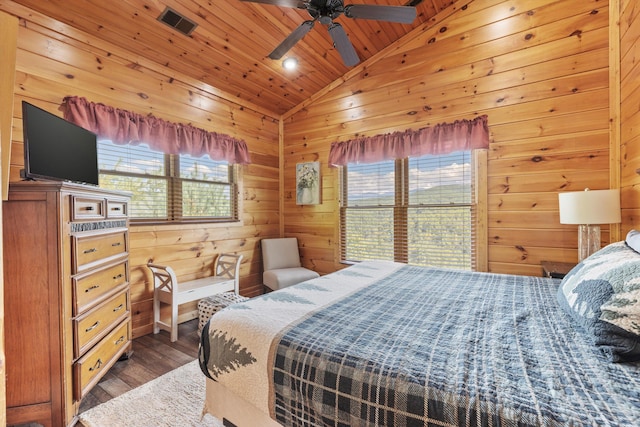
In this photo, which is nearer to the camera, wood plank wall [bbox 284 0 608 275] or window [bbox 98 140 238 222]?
wood plank wall [bbox 284 0 608 275]

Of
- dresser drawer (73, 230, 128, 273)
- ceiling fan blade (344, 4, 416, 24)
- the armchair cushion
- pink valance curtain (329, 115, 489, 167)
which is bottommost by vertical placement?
the armchair cushion

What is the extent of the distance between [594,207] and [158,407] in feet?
10.8

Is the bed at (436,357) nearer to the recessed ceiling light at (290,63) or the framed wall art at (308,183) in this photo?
the framed wall art at (308,183)

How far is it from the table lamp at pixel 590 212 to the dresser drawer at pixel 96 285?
3.42 meters

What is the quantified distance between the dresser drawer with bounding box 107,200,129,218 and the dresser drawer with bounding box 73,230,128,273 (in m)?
0.13

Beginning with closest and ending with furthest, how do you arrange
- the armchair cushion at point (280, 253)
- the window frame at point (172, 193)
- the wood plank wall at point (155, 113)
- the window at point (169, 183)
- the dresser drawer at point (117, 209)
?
the dresser drawer at point (117, 209), the wood plank wall at point (155, 113), the window at point (169, 183), the window frame at point (172, 193), the armchair cushion at point (280, 253)

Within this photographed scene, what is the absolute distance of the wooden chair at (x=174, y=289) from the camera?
8.80 ft

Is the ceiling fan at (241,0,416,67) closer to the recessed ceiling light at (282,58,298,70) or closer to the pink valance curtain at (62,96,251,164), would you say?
the recessed ceiling light at (282,58,298,70)

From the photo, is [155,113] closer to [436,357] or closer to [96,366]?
[96,366]

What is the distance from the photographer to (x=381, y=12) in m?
2.04

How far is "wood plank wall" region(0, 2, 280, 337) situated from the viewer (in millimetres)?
2176

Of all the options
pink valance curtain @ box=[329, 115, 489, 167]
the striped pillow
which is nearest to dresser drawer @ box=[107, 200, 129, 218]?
pink valance curtain @ box=[329, 115, 489, 167]

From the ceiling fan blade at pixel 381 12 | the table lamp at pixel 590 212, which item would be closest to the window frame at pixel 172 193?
the ceiling fan blade at pixel 381 12

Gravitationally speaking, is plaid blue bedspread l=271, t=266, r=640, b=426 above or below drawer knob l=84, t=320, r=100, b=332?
above
